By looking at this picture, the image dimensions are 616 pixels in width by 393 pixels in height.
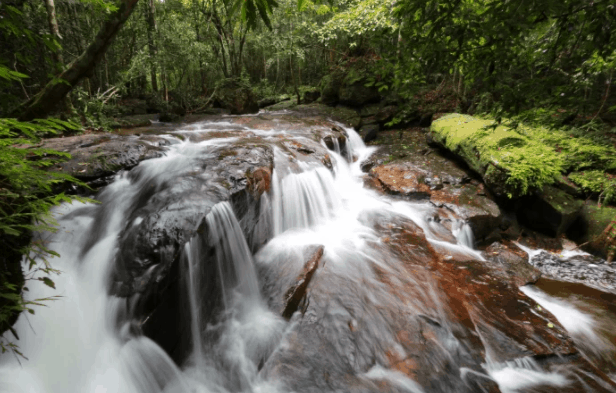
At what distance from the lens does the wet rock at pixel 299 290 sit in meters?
3.43

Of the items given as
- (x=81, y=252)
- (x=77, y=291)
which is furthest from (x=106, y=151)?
(x=77, y=291)

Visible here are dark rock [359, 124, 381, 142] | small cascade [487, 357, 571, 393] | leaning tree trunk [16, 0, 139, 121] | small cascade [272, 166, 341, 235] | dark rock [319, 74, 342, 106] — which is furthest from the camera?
dark rock [319, 74, 342, 106]

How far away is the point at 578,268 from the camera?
5.11 meters

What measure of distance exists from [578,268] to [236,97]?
1471cm

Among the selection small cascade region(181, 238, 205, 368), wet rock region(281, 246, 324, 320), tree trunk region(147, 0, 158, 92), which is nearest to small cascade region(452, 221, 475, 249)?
wet rock region(281, 246, 324, 320)

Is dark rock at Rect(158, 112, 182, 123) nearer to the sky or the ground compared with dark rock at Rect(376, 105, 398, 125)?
nearer to the ground

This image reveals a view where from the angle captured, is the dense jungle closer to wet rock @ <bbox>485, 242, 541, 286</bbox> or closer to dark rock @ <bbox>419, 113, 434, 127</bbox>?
wet rock @ <bbox>485, 242, 541, 286</bbox>

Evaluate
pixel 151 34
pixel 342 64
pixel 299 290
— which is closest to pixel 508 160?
pixel 299 290

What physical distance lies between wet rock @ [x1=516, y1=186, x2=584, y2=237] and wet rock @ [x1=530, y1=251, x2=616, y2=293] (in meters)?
0.67

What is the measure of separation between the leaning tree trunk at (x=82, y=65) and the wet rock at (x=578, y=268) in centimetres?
816

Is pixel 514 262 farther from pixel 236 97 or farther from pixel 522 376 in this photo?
pixel 236 97

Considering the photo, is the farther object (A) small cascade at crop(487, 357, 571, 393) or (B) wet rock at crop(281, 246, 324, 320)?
(B) wet rock at crop(281, 246, 324, 320)

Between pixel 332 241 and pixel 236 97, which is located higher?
pixel 236 97

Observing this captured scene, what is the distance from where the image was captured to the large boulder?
47.2ft
